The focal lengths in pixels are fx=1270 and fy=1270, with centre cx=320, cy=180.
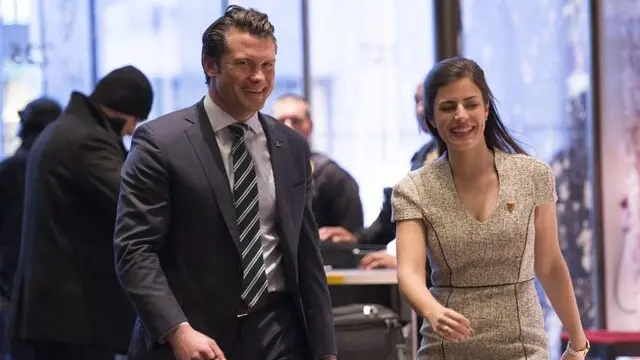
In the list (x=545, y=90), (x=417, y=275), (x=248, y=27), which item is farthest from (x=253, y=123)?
(x=545, y=90)

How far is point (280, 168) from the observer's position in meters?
3.12

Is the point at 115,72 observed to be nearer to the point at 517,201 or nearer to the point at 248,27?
the point at 248,27

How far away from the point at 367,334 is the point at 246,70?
6.40 ft

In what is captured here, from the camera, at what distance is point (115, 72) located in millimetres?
4578

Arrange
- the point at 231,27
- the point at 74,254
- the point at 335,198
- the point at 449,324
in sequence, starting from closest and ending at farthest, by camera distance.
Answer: the point at 449,324 → the point at 231,27 → the point at 74,254 → the point at 335,198

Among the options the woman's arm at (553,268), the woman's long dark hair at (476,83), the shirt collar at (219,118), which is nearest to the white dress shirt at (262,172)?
the shirt collar at (219,118)

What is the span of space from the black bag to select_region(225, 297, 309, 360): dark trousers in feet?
5.41

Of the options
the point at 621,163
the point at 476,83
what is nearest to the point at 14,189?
the point at 476,83

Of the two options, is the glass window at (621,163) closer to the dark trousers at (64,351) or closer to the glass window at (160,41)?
the glass window at (160,41)

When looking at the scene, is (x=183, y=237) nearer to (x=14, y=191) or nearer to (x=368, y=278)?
(x=368, y=278)

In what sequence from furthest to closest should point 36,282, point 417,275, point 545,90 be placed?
point 545,90 → point 36,282 → point 417,275

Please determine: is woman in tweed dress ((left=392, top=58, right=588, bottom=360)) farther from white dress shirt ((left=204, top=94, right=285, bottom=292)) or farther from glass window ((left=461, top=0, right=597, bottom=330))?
glass window ((left=461, top=0, right=597, bottom=330))

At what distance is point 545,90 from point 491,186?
5.69m

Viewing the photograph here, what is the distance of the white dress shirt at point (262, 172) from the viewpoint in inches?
121
